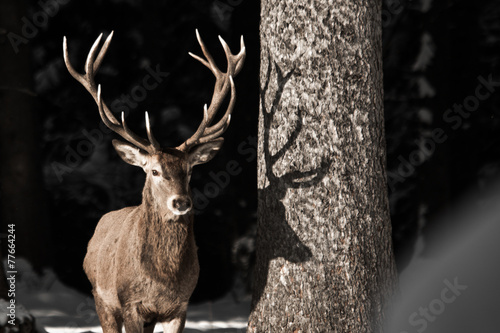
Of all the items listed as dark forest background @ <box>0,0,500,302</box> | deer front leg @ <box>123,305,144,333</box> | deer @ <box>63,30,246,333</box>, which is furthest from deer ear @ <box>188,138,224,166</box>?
dark forest background @ <box>0,0,500,302</box>

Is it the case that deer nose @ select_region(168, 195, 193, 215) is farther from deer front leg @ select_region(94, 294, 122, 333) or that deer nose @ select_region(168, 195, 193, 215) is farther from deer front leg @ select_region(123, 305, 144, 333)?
deer front leg @ select_region(94, 294, 122, 333)

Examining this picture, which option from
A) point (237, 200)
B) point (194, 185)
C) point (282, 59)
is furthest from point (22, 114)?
point (282, 59)

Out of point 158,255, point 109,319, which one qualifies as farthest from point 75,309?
point 158,255

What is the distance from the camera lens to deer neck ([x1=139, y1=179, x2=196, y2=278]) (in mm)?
4289

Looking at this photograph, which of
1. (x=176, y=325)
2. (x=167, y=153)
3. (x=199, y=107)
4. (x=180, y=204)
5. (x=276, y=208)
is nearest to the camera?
(x=180, y=204)

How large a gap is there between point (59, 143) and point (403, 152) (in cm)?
412

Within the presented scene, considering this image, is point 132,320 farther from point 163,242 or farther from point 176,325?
point 163,242

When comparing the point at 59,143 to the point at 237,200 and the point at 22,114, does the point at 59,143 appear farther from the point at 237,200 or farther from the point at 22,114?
the point at 237,200

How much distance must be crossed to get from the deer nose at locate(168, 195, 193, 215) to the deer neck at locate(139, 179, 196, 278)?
0.21m

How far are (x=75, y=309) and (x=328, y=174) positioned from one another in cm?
381

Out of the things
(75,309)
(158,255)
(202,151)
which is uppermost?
(202,151)

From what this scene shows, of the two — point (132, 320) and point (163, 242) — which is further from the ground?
point (163, 242)

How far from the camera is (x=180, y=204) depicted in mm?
4043

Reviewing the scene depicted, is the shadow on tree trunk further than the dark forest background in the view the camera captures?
No
